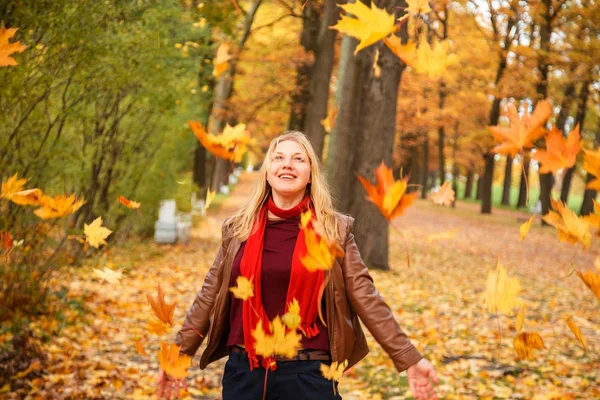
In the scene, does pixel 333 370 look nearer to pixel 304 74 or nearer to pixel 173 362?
pixel 173 362

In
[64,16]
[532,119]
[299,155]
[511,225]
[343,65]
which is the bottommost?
[511,225]

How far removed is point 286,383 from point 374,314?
441mm

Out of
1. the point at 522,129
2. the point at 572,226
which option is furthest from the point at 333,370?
the point at 522,129

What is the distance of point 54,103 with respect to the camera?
554 centimetres

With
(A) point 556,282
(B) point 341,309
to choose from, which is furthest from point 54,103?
(A) point 556,282

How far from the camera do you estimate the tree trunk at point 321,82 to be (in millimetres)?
12984

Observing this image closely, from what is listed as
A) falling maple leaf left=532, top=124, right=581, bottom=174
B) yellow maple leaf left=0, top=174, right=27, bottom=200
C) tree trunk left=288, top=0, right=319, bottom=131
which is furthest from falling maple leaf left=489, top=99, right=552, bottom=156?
tree trunk left=288, top=0, right=319, bottom=131

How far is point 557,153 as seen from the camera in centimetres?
201

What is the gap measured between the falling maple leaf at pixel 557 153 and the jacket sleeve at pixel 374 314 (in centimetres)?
83

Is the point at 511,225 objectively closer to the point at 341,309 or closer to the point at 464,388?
the point at 464,388

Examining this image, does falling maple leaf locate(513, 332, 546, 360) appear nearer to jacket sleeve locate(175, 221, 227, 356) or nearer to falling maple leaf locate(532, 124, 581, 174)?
falling maple leaf locate(532, 124, 581, 174)

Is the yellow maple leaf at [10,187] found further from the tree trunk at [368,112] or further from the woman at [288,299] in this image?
the tree trunk at [368,112]

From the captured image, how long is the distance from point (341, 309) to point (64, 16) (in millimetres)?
3040

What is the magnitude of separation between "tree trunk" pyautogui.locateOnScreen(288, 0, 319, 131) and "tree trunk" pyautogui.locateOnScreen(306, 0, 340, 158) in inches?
26.8
